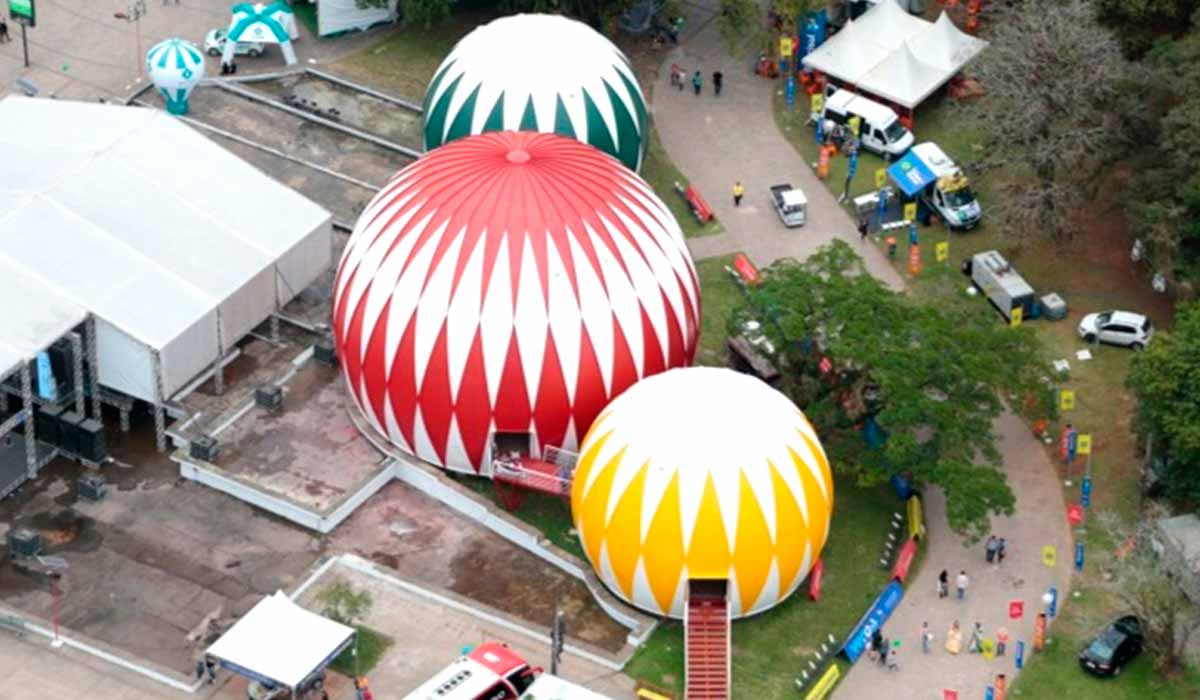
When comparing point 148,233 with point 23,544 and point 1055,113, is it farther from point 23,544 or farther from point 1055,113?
point 1055,113

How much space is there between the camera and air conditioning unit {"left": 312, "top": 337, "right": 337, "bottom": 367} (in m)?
87.4

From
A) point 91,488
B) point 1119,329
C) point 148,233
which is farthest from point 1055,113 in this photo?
point 91,488

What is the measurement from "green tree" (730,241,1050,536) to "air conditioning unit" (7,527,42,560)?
23.8m

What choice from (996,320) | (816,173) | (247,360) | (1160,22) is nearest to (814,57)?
(816,173)

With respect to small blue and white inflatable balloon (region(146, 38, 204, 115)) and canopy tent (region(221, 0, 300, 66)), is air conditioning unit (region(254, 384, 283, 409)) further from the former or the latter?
Answer: canopy tent (region(221, 0, 300, 66))

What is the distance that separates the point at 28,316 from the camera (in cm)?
8156

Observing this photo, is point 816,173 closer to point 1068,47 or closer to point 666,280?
point 1068,47

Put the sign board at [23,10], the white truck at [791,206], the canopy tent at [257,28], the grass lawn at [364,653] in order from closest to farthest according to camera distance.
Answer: the grass lawn at [364,653] → the white truck at [791,206] → the sign board at [23,10] → the canopy tent at [257,28]

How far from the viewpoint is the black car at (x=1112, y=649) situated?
76312 mm

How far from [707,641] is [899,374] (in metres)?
11.1

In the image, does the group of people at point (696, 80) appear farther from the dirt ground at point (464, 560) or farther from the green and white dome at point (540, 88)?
the dirt ground at point (464, 560)

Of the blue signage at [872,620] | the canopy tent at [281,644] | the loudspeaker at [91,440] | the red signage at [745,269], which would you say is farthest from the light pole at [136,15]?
the blue signage at [872,620]

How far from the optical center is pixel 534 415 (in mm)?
80438

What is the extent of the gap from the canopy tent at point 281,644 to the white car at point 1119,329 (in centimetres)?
3093
